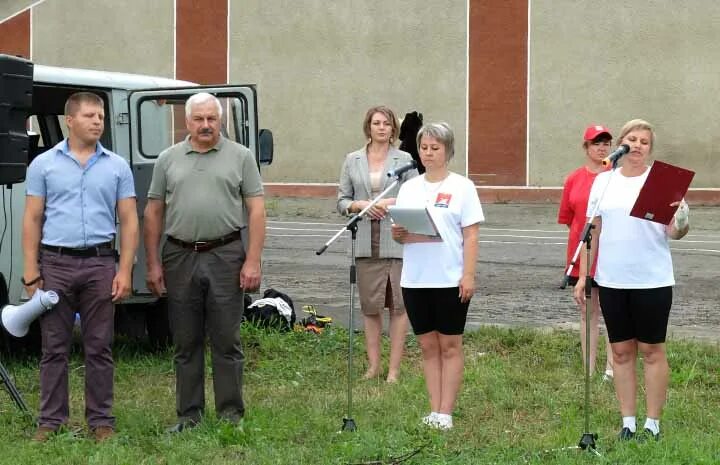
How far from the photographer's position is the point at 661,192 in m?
6.45

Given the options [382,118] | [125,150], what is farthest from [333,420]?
[125,150]

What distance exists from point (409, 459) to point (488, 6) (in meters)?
26.3

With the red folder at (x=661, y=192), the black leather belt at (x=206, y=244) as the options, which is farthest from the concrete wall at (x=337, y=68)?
the red folder at (x=661, y=192)

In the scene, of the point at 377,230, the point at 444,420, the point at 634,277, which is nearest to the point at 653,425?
the point at 634,277

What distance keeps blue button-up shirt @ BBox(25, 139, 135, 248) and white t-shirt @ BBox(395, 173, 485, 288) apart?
172 cm

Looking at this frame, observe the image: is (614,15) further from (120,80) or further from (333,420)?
(333,420)

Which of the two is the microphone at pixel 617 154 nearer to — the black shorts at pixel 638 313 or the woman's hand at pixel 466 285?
the black shorts at pixel 638 313

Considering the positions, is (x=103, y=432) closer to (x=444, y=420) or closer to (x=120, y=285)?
(x=120, y=285)

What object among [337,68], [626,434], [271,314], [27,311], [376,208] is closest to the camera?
[626,434]

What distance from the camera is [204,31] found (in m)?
34.2

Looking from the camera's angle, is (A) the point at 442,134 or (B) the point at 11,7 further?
(B) the point at 11,7

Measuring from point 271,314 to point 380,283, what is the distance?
221 cm

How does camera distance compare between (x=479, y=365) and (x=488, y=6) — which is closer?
(x=479, y=365)

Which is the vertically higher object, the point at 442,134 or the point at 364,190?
the point at 442,134
